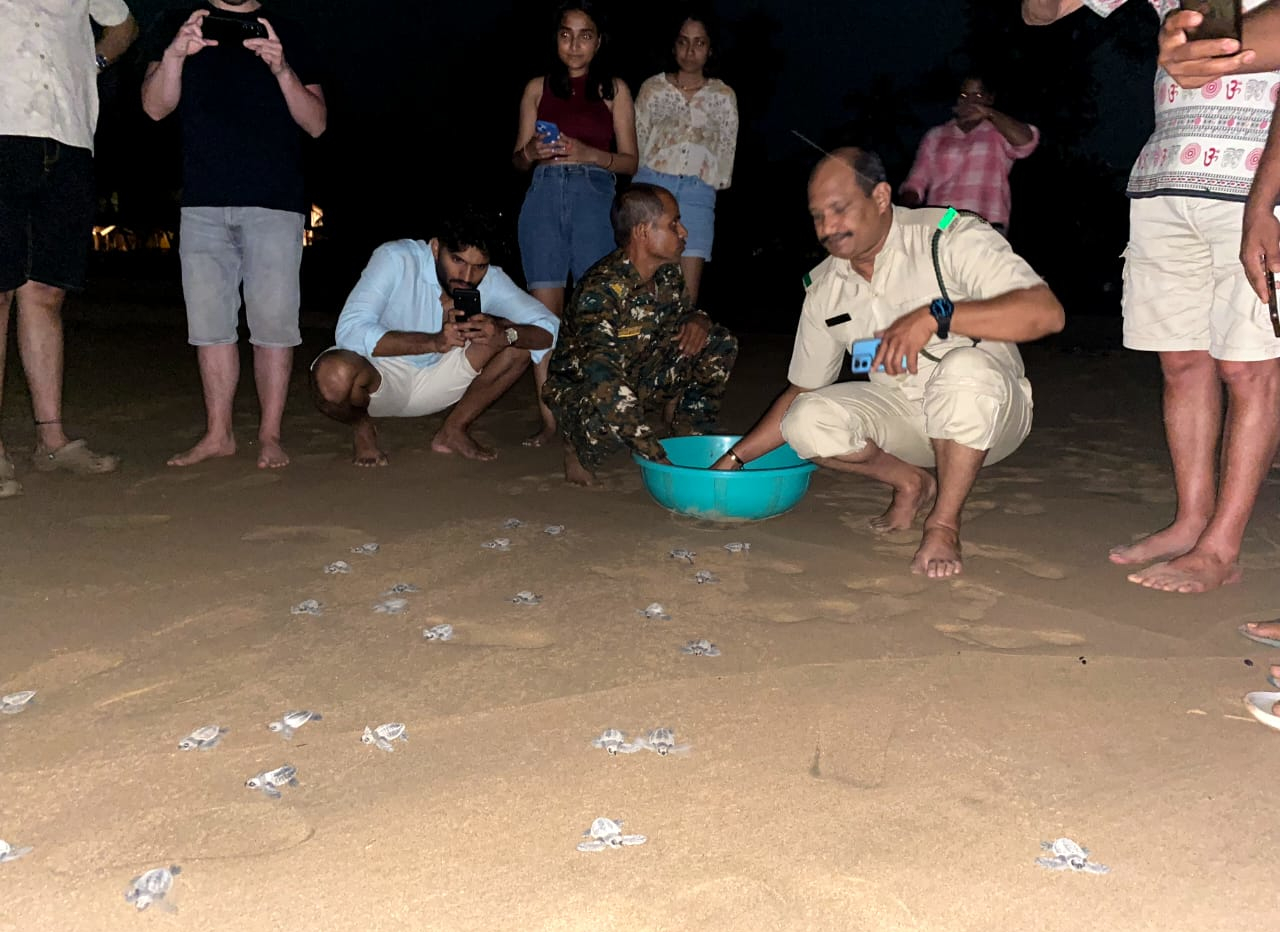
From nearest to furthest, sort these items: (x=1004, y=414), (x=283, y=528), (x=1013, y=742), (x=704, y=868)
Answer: (x=704, y=868) < (x=1013, y=742) < (x=1004, y=414) < (x=283, y=528)

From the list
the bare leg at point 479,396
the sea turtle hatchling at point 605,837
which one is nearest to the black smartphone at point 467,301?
the bare leg at point 479,396

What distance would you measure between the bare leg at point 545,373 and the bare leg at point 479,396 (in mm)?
98

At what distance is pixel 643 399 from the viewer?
3838 millimetres

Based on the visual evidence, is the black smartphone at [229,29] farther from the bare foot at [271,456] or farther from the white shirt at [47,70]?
the bare foot at [271,456]

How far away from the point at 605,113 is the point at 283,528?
2.29 meters

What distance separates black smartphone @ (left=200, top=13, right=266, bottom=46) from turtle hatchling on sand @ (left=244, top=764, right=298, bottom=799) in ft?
9.74

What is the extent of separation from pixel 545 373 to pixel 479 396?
294 millimetres

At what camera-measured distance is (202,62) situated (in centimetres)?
384

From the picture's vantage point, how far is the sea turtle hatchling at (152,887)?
1471mm

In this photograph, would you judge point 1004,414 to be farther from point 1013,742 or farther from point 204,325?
point 204,325

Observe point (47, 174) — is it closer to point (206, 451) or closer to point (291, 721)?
point (206, 451)

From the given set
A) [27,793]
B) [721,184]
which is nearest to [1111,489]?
[721,184]

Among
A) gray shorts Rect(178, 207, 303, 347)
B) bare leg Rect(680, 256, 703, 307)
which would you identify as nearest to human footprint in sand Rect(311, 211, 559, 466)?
gray shorts Rect(178, 207, 303, 347)

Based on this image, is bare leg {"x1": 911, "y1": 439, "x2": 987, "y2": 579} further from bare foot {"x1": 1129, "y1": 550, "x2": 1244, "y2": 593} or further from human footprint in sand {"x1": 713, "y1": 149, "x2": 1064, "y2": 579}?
bare foot {"x1": 1129, "y1": 550, "x2": 1244, "y2": 593}
